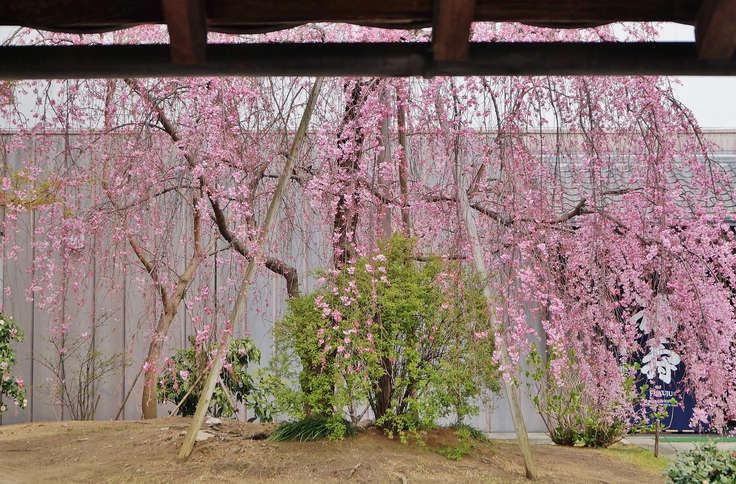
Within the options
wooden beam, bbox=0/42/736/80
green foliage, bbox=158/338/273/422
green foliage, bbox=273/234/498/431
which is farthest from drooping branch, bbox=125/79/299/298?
wooden beam, bbox=0/42/736/80

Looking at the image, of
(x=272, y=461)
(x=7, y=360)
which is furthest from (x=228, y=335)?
(x=7, y=360)

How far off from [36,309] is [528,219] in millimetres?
6395

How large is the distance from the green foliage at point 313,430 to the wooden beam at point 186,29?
362 cm

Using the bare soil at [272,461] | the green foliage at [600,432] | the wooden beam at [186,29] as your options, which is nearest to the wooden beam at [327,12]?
the wooden beam at [186,29]

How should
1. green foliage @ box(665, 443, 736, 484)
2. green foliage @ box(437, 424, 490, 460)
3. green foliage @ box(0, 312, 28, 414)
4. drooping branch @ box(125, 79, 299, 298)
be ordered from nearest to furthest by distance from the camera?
green foliage @ box(665, 443, 736, 484) → green foliage @ box(437, 424, 490, 460) → drooping branch @ box(125, 79, 299, 298) → green foliage @ box(0, 312, 28, 414)

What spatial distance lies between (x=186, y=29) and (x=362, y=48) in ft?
1.87

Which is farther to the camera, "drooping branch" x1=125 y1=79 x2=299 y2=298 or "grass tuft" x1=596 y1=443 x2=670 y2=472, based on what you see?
"grass tuft" x1=596 y1=443 x2=670 y2=472

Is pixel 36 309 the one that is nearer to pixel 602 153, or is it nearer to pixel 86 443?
pixel 86 443

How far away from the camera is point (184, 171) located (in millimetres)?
5594

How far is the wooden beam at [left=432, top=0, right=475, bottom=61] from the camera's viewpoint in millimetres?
2281

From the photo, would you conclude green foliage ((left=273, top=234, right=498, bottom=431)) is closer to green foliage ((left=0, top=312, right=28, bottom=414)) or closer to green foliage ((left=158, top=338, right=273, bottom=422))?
green foliage ((left=158, top=338, right=273, bottom=422))

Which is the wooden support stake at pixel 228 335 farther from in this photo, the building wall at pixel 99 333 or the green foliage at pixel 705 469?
the building wall at pixel 99 333

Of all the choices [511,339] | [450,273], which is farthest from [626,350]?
[450,273]

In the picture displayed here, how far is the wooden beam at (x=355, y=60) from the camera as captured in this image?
2441 mm
